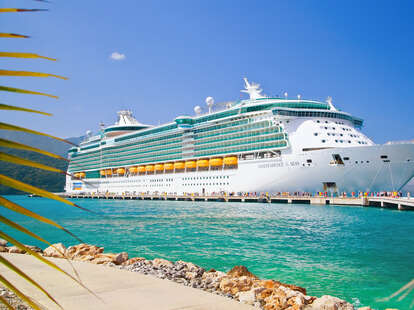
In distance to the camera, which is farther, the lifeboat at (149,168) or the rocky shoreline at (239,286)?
the lifeboat at (149,168)

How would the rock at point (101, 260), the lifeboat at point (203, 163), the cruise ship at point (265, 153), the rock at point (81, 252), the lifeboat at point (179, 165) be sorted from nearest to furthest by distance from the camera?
the rock at point (101, 260) < the rock at point (81, 252) < the cruise ship at point (265, 153) < the lifeboat at point (203, 163) < the lifeboat at point (179, 165)

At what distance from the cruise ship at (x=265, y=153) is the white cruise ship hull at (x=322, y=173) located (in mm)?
82

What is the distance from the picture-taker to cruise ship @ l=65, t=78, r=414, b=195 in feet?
110

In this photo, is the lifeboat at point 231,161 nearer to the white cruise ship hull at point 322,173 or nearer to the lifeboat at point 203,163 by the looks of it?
the white cruise ship hull at point 322,173

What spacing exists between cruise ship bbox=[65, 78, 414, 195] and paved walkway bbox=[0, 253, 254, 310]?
1986 centimetres

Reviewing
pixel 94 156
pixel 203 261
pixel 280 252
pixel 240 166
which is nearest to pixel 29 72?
pixel 203 261

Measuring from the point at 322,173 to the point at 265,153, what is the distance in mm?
8681

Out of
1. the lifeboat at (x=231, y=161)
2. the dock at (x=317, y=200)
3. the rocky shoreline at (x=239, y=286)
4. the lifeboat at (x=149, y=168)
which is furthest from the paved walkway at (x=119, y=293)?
the lifeboat at (x=149, y=168)

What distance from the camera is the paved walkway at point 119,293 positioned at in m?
4.60

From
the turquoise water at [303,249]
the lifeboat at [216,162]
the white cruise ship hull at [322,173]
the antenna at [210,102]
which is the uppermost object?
the antenna at [210,102]

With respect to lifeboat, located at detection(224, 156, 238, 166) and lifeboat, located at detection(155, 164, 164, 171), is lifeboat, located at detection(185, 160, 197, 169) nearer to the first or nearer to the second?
lifeboat, located at detection(224, 156, 238, 166)

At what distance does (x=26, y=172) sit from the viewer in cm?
12581

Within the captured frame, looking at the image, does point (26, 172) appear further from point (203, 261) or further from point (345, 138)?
point (203, 261)

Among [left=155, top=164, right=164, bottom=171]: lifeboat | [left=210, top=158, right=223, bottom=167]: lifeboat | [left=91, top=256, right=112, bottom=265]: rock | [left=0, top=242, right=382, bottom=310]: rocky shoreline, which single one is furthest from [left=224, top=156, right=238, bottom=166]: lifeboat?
[left=91, top=256, right=112, bottom=265]: rock
